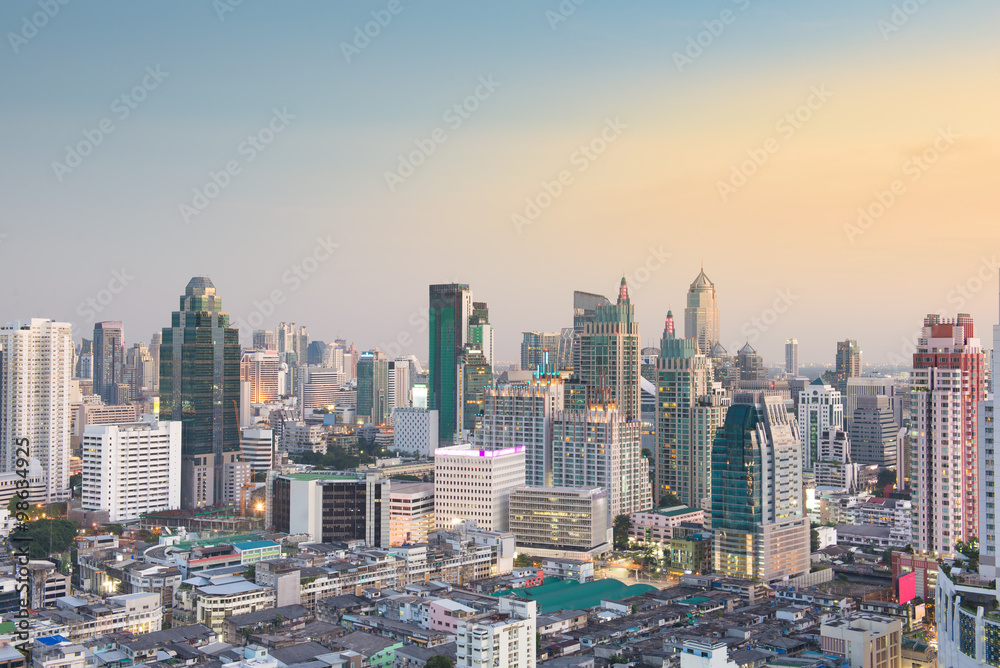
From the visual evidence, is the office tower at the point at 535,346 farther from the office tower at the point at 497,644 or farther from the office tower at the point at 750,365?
the office tower at the point at 497,644

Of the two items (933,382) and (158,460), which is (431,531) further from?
(933,382)

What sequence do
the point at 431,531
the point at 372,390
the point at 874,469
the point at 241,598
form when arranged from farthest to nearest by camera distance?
the point at 372,390, the point at 874,469, the point at 431,531, the point at 241,598

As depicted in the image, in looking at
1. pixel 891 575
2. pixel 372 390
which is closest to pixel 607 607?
pixel 891 575

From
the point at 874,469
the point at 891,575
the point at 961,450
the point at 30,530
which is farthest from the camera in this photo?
the point at 874,469

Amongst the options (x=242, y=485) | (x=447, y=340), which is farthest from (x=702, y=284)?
(x=242, y=485)

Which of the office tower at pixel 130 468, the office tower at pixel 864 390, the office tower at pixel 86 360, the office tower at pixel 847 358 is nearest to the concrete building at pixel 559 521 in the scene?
the office tower at pixel 130 468

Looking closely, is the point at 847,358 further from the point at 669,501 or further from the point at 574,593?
A: the point at 574,593

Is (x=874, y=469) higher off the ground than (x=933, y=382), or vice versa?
(x=933, y=382)
